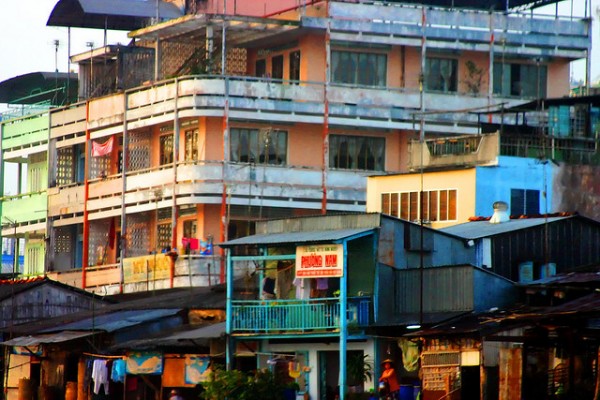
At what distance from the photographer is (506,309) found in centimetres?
3672

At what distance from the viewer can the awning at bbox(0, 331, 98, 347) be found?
4503 centimetres

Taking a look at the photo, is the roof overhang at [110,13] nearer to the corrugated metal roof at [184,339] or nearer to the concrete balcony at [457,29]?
the concrete balcony at [457,29]

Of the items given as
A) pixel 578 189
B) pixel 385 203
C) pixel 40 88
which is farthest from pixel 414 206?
pixel 40 88

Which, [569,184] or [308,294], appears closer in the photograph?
[308,294]

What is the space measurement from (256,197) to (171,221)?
3.98m

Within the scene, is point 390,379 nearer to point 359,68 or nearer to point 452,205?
point 452,205

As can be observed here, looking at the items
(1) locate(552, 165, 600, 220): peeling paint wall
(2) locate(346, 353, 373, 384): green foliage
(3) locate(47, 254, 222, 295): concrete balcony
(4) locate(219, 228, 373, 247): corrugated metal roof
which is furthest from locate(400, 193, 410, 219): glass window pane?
(2) locate(346, 353, 373, 384): green foliage

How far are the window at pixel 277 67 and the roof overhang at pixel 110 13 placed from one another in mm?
4973

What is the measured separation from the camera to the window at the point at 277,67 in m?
60.6

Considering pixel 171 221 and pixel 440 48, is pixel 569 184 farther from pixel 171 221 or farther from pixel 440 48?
pixel 171 221

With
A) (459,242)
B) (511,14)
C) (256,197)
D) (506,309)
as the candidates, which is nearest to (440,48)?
(511,14)

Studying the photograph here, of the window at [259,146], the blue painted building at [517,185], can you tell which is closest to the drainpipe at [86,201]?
the window at [259,146]

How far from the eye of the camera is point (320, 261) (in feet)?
130

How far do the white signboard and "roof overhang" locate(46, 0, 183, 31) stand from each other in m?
24.6
